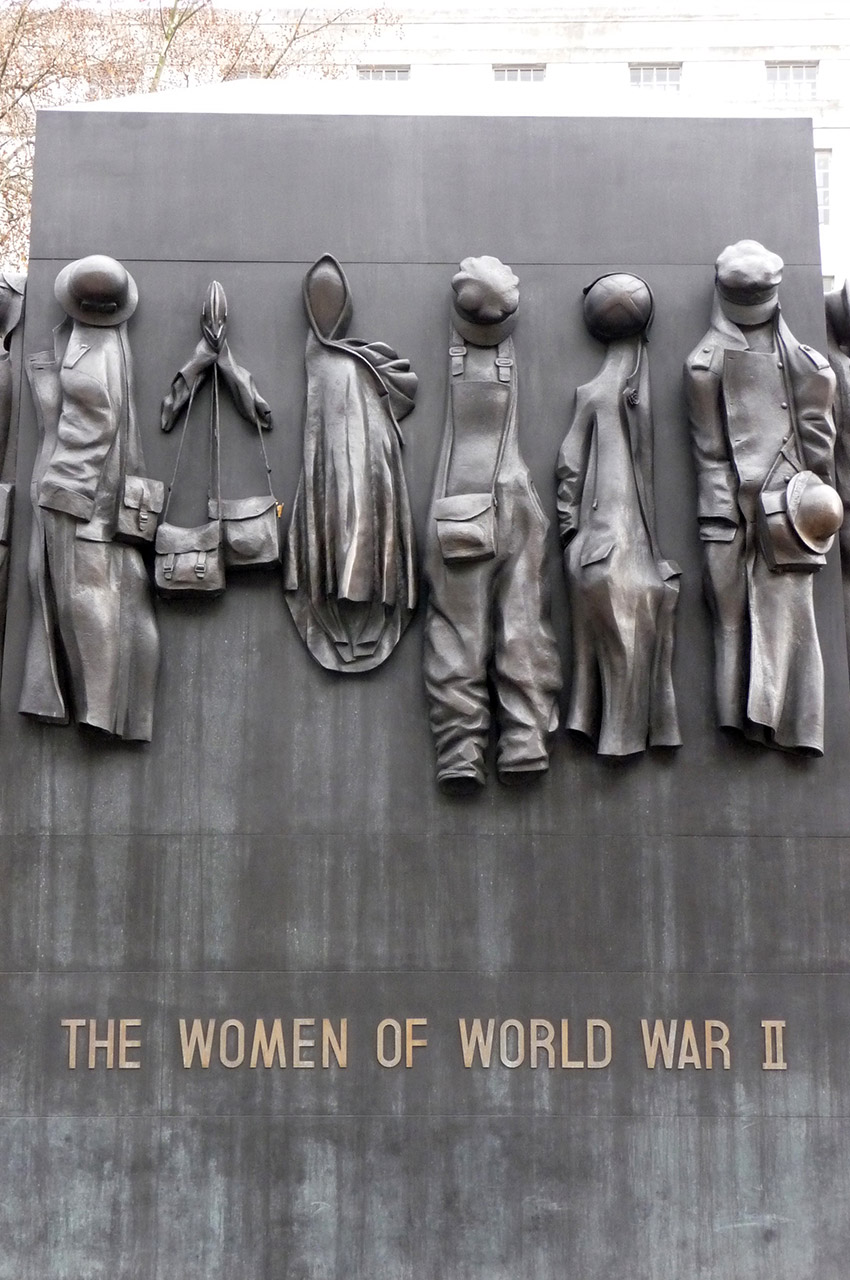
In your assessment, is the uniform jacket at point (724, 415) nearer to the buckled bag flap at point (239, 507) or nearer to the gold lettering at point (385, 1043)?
the buckled bag flap at point (239, 507)

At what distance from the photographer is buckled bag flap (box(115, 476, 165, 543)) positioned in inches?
442

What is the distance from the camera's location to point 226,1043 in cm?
1080

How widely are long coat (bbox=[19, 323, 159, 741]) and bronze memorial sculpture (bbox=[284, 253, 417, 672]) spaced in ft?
3.55

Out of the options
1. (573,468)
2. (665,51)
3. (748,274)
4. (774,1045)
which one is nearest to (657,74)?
(665,51)

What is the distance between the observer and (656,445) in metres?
11.6

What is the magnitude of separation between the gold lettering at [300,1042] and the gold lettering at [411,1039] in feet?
1.90

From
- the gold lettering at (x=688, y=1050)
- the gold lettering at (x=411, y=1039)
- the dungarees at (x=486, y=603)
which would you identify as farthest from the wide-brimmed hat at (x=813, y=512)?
the gold lettering at (x=411, y=1039)

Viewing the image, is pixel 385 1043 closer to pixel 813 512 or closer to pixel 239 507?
pixel 239 507

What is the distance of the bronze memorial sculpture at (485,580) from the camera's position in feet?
36.2

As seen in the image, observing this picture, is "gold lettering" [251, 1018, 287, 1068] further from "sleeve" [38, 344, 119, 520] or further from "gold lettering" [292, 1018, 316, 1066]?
"sleeve" [38, 344, 119, 520]

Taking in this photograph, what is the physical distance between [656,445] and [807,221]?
1964mm

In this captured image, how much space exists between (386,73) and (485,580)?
37.9 metres

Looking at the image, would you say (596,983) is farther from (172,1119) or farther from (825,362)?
(825,362)

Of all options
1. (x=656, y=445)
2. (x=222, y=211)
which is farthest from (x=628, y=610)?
(x=222, y=211)
